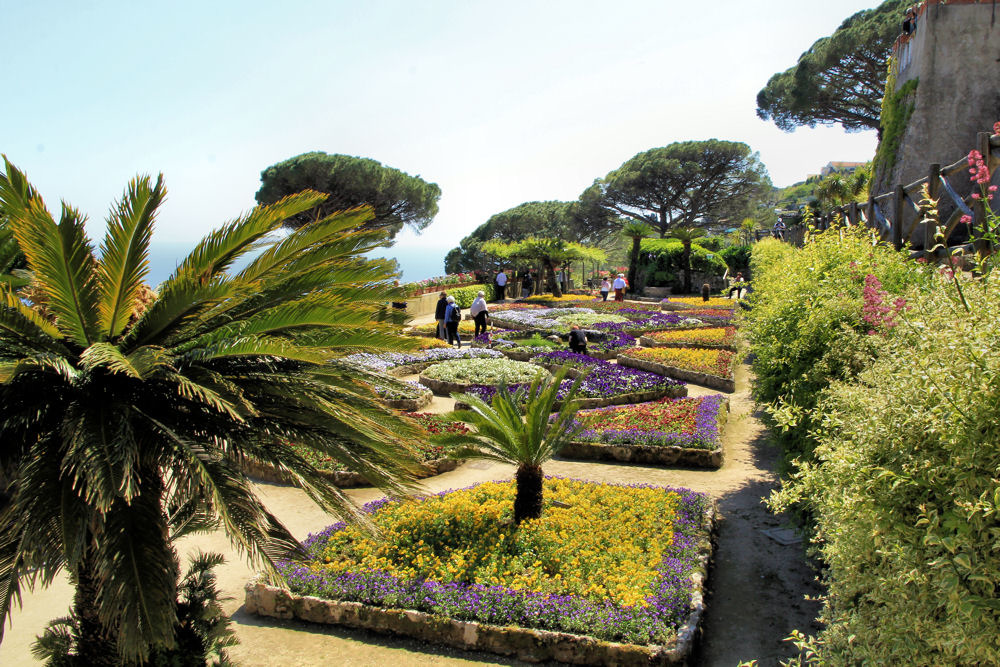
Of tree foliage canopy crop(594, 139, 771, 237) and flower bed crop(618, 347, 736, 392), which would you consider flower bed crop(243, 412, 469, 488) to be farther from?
tree foliage canopy crop(594, 139, 771, 237)

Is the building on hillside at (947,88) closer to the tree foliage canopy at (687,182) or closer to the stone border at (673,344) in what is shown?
the stone border at (673,344)

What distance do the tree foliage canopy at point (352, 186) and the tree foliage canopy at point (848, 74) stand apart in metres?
22.2

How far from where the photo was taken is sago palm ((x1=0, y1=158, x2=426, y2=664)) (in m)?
3.42

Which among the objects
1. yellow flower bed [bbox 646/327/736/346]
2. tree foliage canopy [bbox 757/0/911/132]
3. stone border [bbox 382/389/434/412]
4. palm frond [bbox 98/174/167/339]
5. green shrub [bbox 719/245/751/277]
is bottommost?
stone border [bbox 382/389/434/412]

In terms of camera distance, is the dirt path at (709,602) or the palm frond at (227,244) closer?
the palm frond at (227,244)

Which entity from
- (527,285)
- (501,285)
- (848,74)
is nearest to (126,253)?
(501,285)

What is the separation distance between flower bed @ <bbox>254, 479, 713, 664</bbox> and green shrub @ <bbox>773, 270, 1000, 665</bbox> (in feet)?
6.29

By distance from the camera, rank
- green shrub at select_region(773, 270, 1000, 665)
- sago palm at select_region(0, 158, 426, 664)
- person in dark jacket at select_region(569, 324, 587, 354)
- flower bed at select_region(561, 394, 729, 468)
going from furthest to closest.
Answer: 1. person in dark jacket at select_region(569, 324, 587, 354)
2. flower bed at select_region(561, 394, 729, 468)
3. sago palm at select_region(0, 158, 426, 664)
4. green shrub at select_region(773, 270, 1000, 665)

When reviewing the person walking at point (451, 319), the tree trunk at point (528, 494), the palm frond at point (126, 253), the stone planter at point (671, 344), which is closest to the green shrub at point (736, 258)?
the stone planter at point (671, 344)

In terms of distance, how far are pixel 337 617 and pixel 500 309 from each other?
2193cm

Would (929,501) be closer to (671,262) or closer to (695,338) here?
(695,338)

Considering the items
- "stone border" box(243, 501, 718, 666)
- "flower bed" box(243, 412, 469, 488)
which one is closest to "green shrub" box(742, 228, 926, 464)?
"stone border" box(243, 501, 718, 666)

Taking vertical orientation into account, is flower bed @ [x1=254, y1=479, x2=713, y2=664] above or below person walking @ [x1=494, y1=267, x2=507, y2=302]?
below

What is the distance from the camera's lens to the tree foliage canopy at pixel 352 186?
35.0 meters
